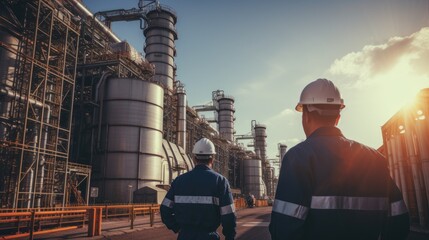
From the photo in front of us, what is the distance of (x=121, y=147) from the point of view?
26734 millimetres

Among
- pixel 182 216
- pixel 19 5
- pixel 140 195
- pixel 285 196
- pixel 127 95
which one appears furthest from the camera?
pixel 127 95

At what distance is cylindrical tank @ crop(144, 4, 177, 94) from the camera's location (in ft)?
127

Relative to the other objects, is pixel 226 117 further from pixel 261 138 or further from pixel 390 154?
pixel 390 154

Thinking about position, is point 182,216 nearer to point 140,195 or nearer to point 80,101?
point 140,195

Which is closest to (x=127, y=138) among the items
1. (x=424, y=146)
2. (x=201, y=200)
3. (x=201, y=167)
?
(x=424, y=146)

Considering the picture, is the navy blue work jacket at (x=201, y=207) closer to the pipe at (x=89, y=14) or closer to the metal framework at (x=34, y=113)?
the metal framework at (x=34, y=113)

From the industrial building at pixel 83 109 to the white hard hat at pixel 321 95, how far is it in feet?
59.1

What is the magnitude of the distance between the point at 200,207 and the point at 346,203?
81.9 inches

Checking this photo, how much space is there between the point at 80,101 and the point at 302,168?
28190 mm

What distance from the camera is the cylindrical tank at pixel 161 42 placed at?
38.8 m

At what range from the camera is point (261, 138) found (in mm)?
72562

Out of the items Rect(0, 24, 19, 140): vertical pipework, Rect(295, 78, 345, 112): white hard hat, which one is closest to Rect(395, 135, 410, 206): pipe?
Rect(295, 78, 345, 112): white hard hat

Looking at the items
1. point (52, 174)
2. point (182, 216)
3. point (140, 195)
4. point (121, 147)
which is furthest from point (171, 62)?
point (182, 216)

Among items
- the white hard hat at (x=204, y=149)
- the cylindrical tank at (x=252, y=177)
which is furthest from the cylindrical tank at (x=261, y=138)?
the white hard hat at (x=204, y=149)
